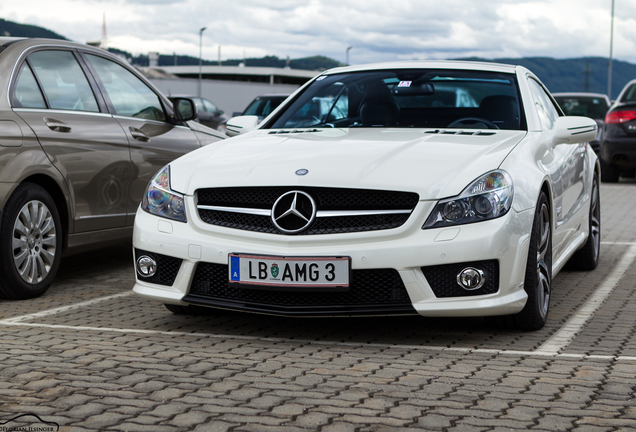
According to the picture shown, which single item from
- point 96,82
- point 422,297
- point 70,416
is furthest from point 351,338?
point 96,82

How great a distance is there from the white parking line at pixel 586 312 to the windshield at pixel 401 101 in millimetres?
1289

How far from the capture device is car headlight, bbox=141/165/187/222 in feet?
14.8

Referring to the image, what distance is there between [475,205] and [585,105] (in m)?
16.1

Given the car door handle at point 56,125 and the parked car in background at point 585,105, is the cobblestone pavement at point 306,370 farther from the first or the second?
the parked car in background at point 585,105

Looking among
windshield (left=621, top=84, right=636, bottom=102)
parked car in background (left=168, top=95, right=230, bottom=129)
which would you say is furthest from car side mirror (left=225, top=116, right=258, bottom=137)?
parked car in background (left=168, top=95, right=230, bottom=129)

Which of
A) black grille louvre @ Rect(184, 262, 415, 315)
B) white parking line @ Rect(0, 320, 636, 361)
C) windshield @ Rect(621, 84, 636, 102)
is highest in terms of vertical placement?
windshield @ Rect(621, 84, 636, 102)

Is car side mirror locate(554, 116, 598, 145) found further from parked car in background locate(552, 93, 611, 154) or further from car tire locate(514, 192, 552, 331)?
parked car in background locate(552, 93, 611, 154)

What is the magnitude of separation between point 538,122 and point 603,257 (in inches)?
109

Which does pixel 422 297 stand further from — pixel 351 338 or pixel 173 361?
pixel 173 361

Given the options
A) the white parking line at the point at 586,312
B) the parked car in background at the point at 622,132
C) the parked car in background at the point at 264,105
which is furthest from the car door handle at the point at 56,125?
the parked car in background at the point at 264,105

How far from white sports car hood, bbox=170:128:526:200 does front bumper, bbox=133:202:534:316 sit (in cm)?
21

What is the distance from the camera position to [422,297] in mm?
4141

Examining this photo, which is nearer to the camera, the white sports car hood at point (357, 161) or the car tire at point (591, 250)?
the white sports car hood at point (357, 161)

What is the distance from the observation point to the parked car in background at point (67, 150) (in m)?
5.41
